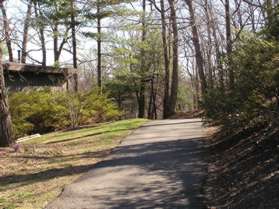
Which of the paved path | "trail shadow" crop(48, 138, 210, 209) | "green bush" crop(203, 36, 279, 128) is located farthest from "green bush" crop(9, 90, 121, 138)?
"green bush" crop(203, 36, 279, 128)

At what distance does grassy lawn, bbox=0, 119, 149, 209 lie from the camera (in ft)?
30.5

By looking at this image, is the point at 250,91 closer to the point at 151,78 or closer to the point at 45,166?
the point at 45,166

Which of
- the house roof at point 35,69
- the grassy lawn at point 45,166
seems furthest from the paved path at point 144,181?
the house roof at point 35,69

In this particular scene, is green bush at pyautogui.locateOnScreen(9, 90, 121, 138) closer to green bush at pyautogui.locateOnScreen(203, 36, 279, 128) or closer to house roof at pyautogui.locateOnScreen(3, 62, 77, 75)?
house roof at pyautogui.locateOnScreen(3, 62, 77, 75)

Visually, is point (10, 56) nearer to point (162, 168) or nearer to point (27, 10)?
point (27, 10)

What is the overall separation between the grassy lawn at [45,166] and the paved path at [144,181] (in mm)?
399

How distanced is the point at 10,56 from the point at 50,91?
1090 cm

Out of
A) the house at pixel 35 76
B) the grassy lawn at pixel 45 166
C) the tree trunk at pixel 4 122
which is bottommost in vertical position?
the grassy lawn at pixel 45 166

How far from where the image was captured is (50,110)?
2488 centimetres

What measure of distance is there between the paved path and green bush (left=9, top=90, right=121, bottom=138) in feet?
32.5

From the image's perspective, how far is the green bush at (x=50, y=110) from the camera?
2338 centimetres

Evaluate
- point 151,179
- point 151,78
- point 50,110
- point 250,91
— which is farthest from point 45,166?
point 151,78

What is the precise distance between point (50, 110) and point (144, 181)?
15.7 metres

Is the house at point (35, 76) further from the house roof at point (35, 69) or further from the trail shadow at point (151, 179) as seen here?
the trail shadow at point (151, 179)
